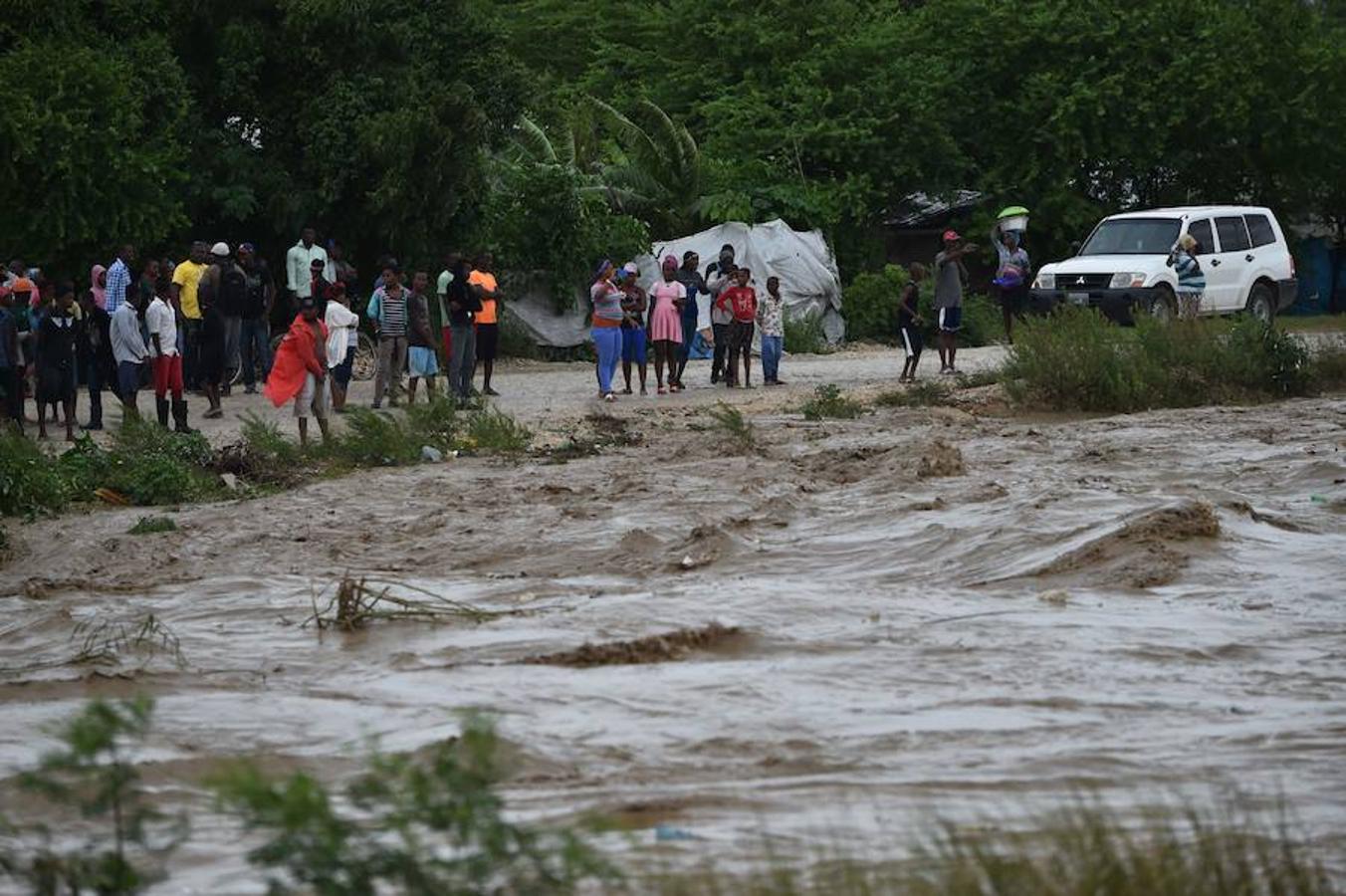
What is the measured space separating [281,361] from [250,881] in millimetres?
10666

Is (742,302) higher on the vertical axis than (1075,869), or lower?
higher

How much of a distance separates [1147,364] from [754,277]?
11.8 m

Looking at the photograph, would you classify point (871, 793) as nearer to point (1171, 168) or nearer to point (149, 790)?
point (149, 790)

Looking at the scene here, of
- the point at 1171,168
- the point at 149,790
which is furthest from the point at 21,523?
the point at 1171,168

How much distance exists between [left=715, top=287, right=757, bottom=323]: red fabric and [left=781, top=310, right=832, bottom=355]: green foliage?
7088 millimetres

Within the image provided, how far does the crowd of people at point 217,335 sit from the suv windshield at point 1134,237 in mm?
9443

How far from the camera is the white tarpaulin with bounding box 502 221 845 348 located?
90.7ft

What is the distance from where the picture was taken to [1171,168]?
1399 inches

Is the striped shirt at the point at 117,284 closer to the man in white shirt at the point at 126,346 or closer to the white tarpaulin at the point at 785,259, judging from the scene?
the man in white shirt at the point at 126,346

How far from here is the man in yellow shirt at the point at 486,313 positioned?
66.4ft

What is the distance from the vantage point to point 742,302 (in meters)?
21.8

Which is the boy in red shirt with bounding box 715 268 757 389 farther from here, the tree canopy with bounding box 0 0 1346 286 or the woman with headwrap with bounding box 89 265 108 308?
the woman with headwrap with bounding box 89 265 108 308

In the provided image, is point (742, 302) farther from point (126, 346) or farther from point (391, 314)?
point (126, 346)

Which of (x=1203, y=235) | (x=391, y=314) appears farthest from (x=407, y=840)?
(x=1203, y=235)
